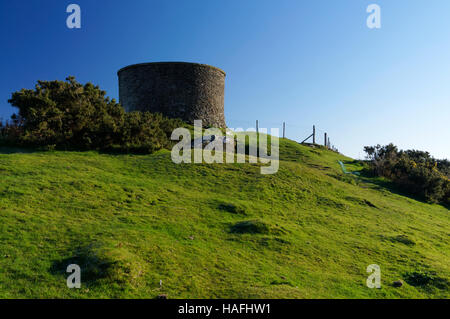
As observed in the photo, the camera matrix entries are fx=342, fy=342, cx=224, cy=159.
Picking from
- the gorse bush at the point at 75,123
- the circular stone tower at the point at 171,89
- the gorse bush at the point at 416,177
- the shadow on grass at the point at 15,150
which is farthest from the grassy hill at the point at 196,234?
the circular stone tower at the point at 171,89

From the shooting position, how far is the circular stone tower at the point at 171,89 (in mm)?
31953

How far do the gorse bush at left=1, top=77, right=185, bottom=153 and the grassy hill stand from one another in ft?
5.50

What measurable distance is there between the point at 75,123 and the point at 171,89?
42.5ft

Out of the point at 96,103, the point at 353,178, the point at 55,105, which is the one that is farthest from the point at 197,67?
the point at 353,178

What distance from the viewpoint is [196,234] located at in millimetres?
10508

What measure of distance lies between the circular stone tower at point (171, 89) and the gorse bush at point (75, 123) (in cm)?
892

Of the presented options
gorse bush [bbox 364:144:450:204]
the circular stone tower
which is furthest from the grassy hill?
the circular stone tower

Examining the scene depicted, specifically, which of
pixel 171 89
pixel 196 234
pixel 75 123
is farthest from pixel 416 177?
pixel 75 123

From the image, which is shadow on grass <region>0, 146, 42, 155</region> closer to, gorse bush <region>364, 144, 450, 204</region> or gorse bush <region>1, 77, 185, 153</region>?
gorse bush <region>1, 77, 185, 153</region>

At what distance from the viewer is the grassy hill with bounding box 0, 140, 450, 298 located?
7.56m

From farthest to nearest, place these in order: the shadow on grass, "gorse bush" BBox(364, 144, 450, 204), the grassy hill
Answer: "gorse bush" BBox(364, 144, 450, 204)
the shadow on grass
the grassy hill

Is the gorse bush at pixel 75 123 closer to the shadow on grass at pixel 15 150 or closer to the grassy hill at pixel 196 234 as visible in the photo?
the shadow on grass at pixel 15 150

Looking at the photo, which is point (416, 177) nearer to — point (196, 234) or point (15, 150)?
point (196, 234)

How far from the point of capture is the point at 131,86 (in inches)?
1300
